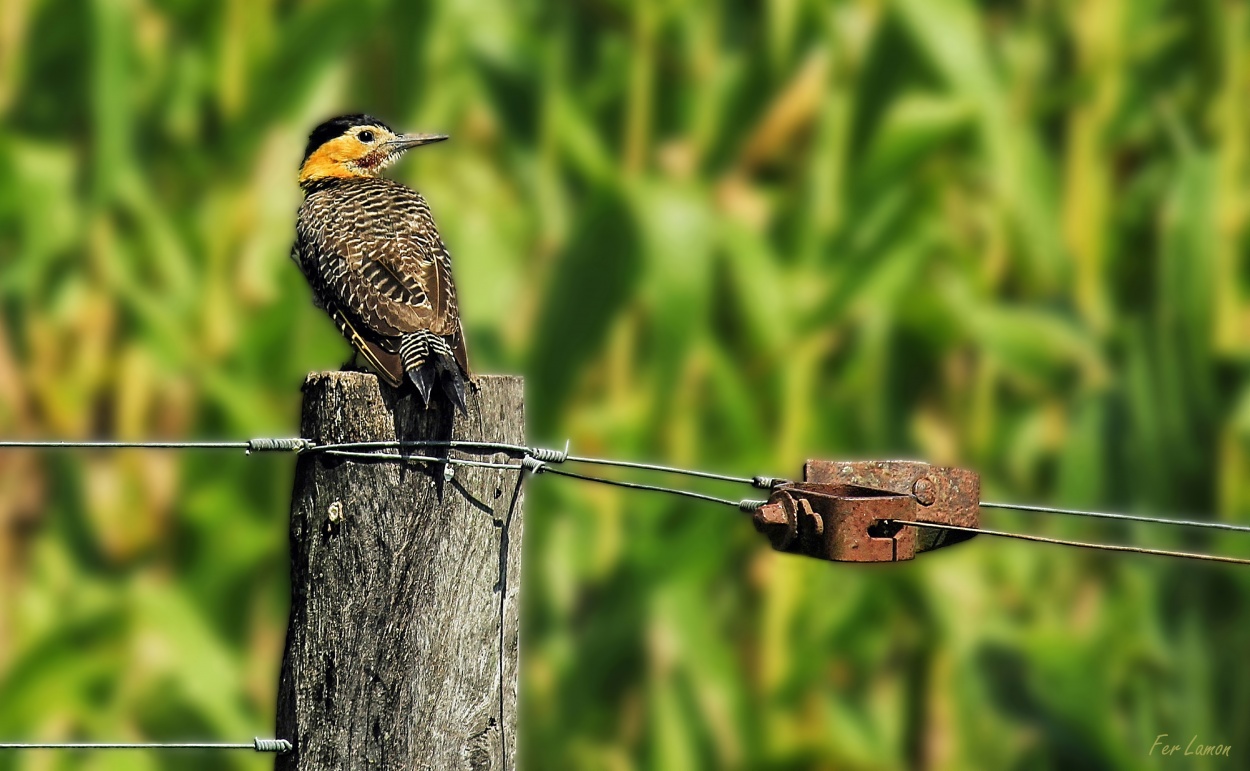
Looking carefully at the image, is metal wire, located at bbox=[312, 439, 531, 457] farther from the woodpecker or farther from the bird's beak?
the bird's beak

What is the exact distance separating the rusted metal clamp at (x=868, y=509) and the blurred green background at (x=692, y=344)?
82.9 inches

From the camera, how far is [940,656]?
5.06 m

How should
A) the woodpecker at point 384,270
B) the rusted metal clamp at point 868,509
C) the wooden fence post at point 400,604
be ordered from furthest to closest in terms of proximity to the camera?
the woodpecker at point 384,270, the rusted metal clamp at point 868,509, the wooden fence post at point 400,604

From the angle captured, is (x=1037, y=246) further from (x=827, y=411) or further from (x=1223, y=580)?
(x=1223, y=580)

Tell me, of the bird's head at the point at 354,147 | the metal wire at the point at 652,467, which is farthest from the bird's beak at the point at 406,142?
the metal wire at the point at 652,467

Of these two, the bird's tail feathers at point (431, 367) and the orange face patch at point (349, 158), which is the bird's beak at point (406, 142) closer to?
the orange face patch at point (349, 158)

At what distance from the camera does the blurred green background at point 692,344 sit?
4852 millimetres

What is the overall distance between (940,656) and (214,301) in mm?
2442

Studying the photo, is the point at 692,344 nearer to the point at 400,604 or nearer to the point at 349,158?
the point at 349,158

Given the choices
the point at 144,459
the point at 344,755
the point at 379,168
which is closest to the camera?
the point at 344,755

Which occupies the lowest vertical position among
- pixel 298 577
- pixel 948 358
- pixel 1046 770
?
pixel 1046 770

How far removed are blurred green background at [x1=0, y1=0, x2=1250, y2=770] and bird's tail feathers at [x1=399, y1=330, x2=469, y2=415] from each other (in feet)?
6.03

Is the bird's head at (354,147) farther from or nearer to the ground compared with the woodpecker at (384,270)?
farther from the ground

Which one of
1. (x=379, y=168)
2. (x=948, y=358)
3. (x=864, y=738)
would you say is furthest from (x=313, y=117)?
(x=864, y=738)
